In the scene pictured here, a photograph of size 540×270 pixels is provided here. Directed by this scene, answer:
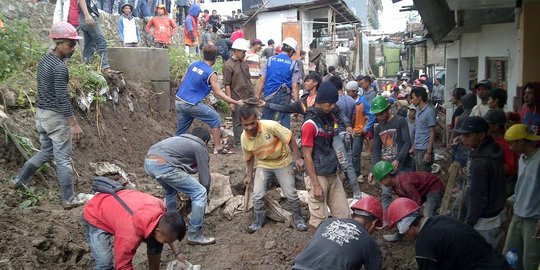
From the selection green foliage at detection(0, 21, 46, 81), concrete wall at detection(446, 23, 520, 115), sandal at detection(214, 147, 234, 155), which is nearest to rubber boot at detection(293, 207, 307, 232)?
sandal at detection(214, 147, 234, 155)

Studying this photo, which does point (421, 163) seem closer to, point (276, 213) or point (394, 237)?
point (394, 237)

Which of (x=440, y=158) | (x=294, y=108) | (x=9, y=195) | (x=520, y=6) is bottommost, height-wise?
(x=440, y=158)

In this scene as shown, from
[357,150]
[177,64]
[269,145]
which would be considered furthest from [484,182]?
[177,64]

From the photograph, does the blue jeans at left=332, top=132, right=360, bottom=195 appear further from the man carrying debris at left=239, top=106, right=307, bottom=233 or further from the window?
the window

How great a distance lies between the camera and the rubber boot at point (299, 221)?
614 centimetres

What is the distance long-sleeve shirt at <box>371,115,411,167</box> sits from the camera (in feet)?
20.6

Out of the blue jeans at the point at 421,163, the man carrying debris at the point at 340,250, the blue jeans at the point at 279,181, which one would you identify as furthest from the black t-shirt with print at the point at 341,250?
the blue jeans at the point at 421,163

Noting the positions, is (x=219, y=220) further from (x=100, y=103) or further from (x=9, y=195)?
(x=100, y=103)

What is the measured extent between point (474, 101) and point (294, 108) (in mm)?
3354

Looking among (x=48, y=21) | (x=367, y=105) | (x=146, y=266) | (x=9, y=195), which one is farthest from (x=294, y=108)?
(x=48, y=21)

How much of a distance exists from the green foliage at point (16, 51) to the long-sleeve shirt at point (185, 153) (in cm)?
351

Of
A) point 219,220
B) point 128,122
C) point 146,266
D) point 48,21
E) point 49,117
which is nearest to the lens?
point 146,266

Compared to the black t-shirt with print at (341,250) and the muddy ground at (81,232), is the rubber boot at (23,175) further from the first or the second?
the black t-shirt with print at (341,250)

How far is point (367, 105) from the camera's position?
8820 mm
